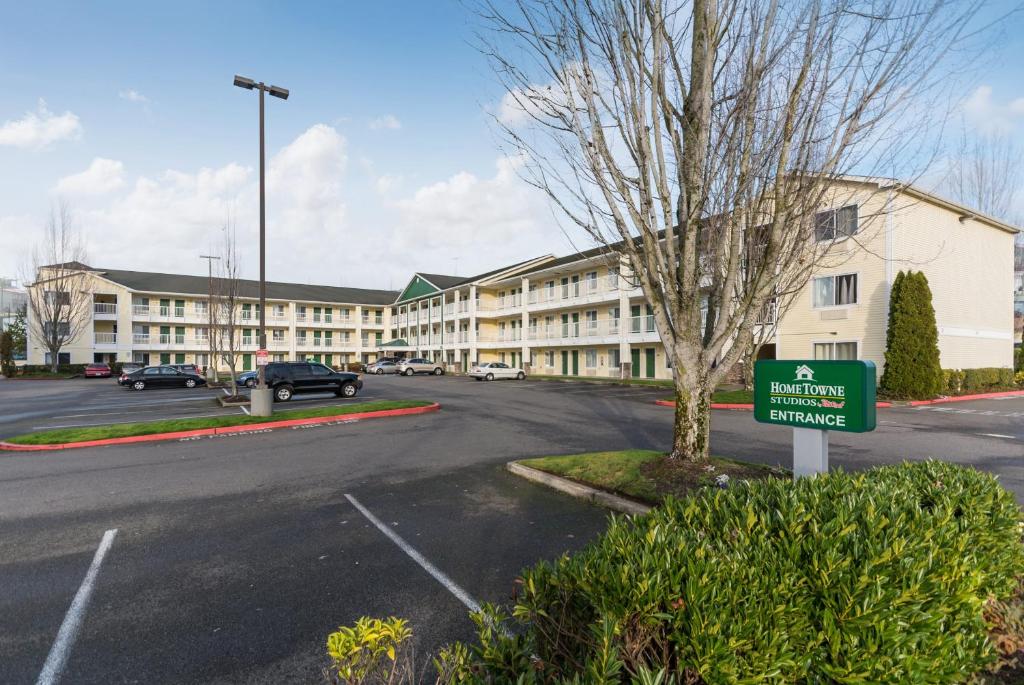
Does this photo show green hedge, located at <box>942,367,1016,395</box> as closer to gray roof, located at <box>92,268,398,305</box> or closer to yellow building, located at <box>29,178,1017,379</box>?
yellow building, located at <box>29,178,1017,379</box>

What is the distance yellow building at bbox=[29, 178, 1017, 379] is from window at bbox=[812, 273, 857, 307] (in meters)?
0.05

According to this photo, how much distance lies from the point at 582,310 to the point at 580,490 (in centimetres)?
3446

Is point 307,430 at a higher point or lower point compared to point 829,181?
lower

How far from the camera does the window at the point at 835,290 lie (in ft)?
76.1

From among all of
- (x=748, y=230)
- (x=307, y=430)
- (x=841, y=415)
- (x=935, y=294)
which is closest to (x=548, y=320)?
(x=935, y=294)

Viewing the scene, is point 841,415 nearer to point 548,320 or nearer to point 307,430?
point 307,430

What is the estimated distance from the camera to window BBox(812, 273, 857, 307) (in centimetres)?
2319

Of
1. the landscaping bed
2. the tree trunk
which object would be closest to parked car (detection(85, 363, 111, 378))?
the landscaping bed

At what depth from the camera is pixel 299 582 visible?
4.50m

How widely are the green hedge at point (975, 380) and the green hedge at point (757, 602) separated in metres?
24.3

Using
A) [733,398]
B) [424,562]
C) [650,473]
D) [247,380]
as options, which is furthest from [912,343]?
[247,380]

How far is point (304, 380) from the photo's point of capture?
23.2 metres

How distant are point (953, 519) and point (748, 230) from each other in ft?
17.1

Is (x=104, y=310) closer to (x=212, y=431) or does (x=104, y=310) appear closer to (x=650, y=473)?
(x=212, y=431)
